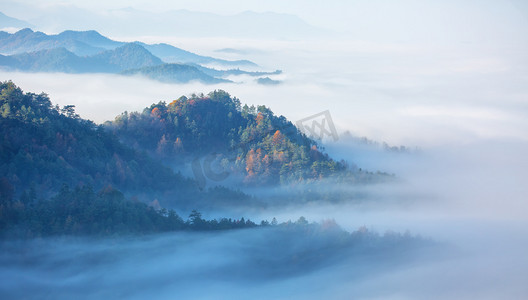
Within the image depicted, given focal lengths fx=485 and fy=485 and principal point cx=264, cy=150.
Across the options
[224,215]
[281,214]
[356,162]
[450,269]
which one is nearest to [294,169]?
[281,214]

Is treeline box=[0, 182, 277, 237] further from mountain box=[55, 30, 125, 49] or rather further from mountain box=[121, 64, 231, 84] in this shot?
mountain box=[55, 30, 125, 49]

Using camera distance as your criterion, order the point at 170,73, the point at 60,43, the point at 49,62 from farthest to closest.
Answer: the point at 60,43 → the point at 49,62 → the point at 170,73

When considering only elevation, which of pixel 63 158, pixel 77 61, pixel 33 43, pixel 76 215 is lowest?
pixel 76 215

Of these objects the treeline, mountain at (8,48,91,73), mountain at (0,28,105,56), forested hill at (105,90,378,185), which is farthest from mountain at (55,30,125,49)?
the treeline

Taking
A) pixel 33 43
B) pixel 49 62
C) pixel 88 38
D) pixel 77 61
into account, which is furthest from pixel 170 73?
pixel 88 38

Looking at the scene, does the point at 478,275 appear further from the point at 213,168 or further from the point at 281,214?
the point at 213,168

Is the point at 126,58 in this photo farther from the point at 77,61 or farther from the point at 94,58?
the point at 77,61

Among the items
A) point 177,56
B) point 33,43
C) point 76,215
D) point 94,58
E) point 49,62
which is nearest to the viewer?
point 76,215
